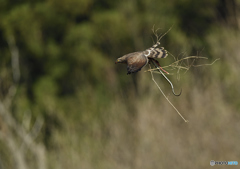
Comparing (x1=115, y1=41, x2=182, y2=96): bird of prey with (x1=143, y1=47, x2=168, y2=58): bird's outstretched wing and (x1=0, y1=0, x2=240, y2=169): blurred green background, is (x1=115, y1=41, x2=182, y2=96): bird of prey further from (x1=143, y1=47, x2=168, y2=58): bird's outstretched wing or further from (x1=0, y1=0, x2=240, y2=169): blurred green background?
(x1=0, y1=0, x2=240, y2=169): blurred green background

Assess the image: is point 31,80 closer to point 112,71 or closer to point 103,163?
point 112,71

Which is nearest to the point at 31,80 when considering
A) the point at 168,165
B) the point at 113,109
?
the point at 113,109

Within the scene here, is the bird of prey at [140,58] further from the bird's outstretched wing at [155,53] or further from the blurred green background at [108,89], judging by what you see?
the blurred green background at [108,89]

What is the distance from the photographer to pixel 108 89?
16.2 metres

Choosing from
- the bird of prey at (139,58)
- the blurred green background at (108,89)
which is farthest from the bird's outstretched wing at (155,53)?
the blurred green background at (108,89)

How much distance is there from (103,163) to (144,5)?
30.2ft

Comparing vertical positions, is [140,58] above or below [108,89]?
below

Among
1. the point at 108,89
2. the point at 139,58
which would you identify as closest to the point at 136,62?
the point at 139,58

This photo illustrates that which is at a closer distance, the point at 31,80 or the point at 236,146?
the point at 236,146

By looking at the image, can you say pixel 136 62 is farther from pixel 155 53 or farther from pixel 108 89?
pixel 108 89

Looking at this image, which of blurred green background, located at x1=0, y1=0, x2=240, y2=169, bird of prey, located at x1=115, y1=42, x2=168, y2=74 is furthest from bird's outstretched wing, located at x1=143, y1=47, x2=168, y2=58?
blurred green background, located at x1=0, y1=0, x2=240, y2=169

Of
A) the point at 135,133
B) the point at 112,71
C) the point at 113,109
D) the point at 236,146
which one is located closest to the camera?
the point at 236,146

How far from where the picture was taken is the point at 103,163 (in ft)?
30.8

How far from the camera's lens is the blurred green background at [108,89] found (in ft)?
26.3
